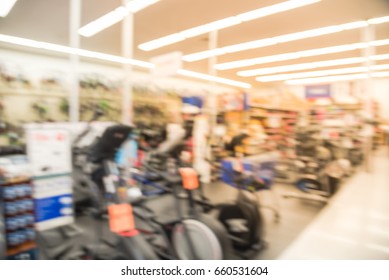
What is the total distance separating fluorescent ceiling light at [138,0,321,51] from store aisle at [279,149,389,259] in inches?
112

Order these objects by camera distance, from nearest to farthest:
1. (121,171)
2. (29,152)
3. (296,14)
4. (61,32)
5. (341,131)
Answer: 1. (29,152)
2. (121,171)
3. (296,14)
4. (61,32)
5. (341,131)

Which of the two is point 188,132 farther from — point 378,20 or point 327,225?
point 378,20

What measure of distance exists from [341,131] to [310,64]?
5.84 feet

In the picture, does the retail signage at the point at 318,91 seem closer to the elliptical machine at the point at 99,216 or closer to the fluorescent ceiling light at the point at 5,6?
the elliptical machine at the point at 99,216

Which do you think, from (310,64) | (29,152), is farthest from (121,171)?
(310,64)

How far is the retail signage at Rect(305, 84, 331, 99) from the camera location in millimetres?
4496

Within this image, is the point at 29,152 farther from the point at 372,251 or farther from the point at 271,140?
the point at 271,140

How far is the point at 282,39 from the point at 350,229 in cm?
352

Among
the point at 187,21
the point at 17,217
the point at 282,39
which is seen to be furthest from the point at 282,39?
the point at 17,217

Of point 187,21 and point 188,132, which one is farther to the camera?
point 187,21

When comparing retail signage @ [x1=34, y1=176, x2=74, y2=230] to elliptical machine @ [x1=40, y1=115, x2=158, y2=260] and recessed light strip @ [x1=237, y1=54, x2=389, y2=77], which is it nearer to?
elliptical machine @ [x1=40, y1=115, x2=158, y2=260]

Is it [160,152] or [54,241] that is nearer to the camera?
[54,241]

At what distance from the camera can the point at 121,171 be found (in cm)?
241

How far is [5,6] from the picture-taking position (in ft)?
10.0
